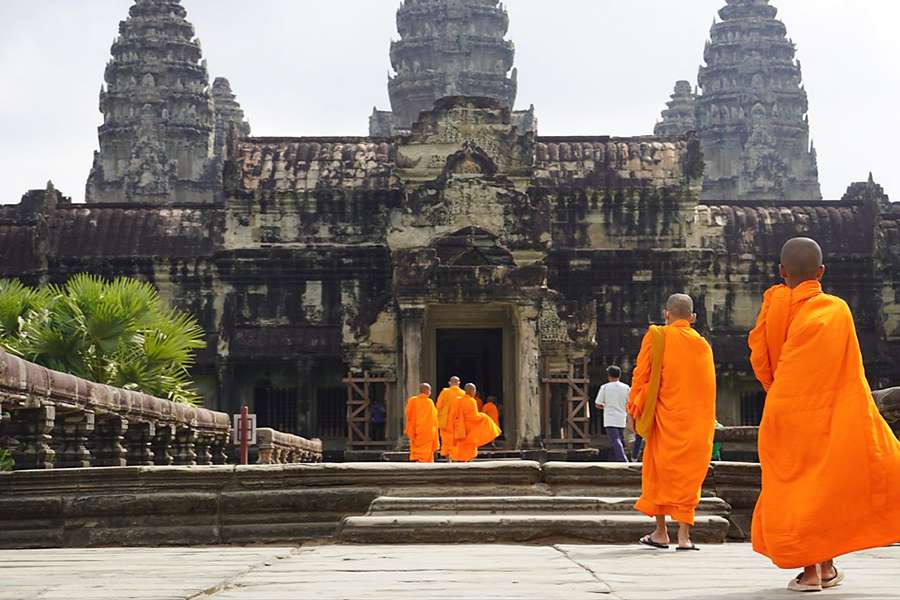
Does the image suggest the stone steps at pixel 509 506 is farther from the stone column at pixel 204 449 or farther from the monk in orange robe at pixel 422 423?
the monk in orange robe at pixel 422 423

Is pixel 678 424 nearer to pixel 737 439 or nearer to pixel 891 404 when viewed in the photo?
pixel 891 404

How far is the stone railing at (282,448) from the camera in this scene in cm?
2195

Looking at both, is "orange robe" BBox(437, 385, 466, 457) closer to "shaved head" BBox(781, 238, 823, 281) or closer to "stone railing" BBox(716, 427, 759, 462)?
"stone railing" BBox(716, 427, 759, 462)

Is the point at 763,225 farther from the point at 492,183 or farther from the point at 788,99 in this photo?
the point at 788,99

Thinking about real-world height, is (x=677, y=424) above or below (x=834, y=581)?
above

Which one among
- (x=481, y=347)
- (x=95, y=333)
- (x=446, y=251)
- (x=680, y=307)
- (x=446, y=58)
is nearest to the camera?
(x=680, y=307)

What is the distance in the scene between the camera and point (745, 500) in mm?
11398

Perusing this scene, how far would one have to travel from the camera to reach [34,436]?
12164 millimetres

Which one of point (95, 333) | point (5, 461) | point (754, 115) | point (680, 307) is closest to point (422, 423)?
point (95, 333)

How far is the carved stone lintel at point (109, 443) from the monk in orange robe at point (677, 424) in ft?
19.3

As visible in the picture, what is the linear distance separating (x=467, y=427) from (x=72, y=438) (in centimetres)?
903

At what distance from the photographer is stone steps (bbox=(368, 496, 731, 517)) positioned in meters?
10.6

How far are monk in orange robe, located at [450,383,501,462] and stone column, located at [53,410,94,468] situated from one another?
28.7 ft

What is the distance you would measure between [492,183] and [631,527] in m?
19.9
